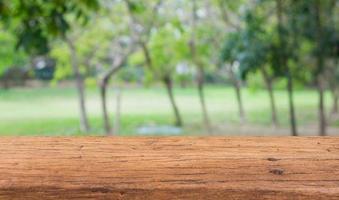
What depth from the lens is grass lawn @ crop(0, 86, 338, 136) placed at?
6.20 meters

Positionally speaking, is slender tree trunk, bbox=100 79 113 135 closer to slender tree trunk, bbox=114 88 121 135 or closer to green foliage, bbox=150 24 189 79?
slender tree trunk, bbox=114 88 121 135

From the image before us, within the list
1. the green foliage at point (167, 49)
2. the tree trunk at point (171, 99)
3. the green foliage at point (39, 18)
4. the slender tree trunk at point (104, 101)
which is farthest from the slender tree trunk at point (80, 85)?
the green foliage at point (39, 18)

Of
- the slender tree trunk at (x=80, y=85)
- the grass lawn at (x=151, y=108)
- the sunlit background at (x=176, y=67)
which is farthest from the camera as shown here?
the grass lawn at (x=151, y=108)

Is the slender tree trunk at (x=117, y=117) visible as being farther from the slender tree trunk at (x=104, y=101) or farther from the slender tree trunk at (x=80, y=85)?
the slender tree trunk at (x=80, y=85)

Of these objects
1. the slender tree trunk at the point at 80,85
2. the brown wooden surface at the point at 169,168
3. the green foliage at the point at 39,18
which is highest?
the green foliage at the point at 39,18

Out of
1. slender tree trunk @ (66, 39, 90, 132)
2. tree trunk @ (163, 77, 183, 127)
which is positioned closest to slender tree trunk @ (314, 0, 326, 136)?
tree trunk @ (163, 77, 183, 127)

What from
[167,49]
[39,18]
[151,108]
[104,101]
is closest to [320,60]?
[167,49]

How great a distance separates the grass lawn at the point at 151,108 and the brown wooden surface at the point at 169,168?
16.9 feet

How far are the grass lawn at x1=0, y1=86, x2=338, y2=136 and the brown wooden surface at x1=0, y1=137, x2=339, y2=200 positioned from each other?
5.14 m

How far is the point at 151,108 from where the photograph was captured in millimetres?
7852

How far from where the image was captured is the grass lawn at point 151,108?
244 inches

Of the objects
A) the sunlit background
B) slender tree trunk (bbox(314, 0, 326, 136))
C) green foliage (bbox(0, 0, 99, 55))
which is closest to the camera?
green foliage (bbox(0, 0, 99, 55))

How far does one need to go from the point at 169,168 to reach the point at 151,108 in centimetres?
750

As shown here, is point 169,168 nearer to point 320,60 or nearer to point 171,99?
point 320,60
